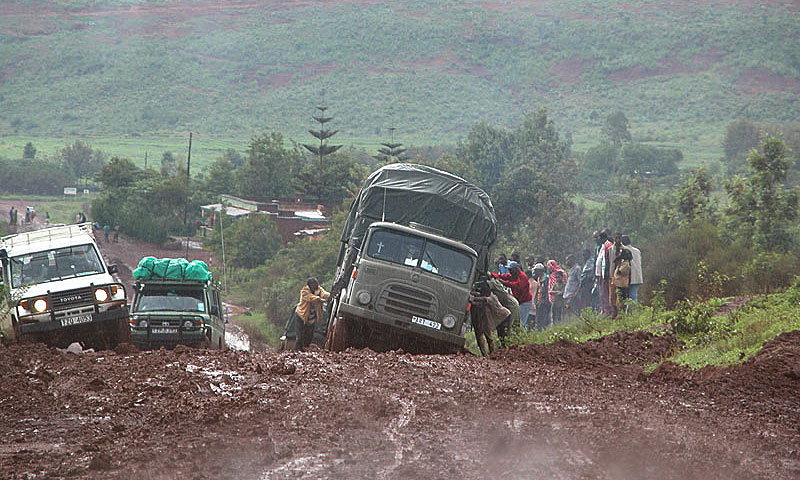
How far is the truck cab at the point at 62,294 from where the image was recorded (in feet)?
49.4

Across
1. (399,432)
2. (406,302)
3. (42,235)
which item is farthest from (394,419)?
(42,235)

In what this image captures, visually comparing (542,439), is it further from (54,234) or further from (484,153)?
(484,153)

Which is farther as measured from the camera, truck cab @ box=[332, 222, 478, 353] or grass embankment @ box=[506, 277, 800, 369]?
truck cab @ box=[332, 222, 478, 353]

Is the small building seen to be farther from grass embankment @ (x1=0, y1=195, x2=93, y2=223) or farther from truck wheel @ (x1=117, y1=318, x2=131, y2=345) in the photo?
truck wheel @ (x1=117, y1=318, x2=131, y2=345)

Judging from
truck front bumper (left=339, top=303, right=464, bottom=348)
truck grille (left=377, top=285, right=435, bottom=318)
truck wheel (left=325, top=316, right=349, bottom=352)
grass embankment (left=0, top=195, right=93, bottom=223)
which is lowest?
grass embankment (left=0, top=195, right=93, bottom=223)

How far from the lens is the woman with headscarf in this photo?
20.5 m

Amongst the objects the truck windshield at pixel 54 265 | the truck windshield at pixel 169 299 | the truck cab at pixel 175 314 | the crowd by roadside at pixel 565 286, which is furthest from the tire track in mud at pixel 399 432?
the truck windshield at pixel 169 299

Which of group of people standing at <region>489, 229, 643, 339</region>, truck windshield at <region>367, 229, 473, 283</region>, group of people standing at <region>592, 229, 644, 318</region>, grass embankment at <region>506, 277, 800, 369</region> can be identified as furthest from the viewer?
group of people standing at <region>592, 229, 644, 318</region>

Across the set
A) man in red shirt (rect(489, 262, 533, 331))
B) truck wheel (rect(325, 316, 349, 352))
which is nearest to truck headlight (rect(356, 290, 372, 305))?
truck wheel (rect(325, 316, 349, 352))

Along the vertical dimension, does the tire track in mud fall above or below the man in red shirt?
above

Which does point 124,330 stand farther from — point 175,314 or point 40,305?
point 175,314

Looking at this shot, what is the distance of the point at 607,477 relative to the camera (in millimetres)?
6160

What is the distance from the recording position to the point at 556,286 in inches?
826

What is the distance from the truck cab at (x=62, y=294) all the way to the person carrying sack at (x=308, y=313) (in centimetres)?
290
